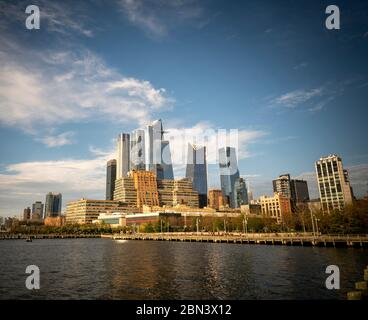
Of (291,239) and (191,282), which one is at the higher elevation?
(291,239)

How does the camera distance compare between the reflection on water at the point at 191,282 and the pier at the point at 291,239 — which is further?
the pier at the point at 291,239

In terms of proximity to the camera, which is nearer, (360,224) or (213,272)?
(213,272)

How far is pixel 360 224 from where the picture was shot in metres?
101

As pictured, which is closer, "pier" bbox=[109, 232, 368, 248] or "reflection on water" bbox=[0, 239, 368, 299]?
"reflection on water" bbox=[0, 239, 368, 299]

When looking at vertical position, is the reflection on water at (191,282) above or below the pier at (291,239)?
below

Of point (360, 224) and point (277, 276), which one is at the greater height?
point (360, 224)

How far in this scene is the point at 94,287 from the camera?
130 ft

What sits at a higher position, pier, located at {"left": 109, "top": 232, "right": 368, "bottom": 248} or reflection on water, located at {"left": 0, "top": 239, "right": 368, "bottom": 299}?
pier, located at {"left": 109, "top": 232, "right": 368, "bottom": 248}

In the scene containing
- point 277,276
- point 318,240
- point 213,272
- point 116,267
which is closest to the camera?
point 277,276

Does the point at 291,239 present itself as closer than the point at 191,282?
No
